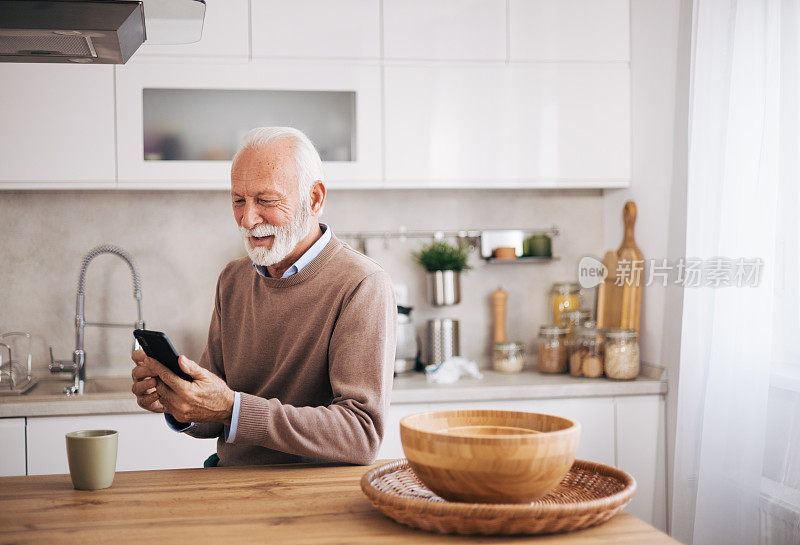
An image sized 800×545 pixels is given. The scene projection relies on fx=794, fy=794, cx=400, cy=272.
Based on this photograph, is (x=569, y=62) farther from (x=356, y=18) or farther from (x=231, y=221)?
(x=231, y=221)

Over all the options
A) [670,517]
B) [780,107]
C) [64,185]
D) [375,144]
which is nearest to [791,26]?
[780,107]

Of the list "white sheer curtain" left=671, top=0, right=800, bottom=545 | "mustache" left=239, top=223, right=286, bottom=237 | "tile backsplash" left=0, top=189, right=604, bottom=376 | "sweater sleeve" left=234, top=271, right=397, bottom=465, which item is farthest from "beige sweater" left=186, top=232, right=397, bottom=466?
"tile backsplash" left=0, top=189, right=604, bottom=376

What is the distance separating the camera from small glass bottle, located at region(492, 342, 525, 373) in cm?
320

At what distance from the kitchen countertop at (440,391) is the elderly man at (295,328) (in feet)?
2.92

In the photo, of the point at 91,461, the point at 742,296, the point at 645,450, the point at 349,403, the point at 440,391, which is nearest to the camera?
the point at 91,461

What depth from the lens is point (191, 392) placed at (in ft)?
4.59

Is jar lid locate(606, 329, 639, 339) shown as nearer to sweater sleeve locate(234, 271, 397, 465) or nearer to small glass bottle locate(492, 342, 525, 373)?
small glass bottle locate(492, 342, 525, 373)

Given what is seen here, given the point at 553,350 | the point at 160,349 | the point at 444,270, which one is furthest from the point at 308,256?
the point at 553,350

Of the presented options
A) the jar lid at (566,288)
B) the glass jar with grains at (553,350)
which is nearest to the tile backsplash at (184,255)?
the jar lid at (566,288)

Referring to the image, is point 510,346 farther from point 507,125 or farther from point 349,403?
point 349,403

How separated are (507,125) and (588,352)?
93cm

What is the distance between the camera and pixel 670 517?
290 cm

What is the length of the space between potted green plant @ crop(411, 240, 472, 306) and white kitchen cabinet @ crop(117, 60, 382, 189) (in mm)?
420

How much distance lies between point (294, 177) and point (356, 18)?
144cm
